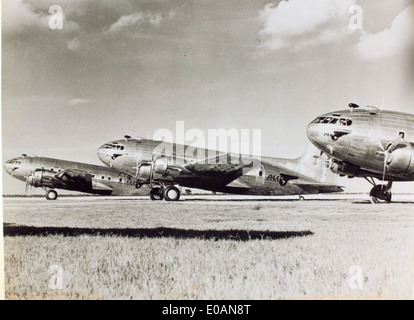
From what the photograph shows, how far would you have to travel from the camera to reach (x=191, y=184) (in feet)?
64.6

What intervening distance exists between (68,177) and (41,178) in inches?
78.9

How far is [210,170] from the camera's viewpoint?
62.1 feet

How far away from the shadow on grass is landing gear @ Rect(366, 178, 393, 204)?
675 cm

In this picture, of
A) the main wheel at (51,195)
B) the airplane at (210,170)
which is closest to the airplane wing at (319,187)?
the airplane at (210,170)

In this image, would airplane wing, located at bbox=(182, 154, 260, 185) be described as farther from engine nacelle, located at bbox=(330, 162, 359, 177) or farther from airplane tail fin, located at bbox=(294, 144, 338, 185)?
engine nacelle, located at bbox=(330, 162, 359, 177)

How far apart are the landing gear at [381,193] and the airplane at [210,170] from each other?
22.6ft

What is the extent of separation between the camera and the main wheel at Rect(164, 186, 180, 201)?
20.0 meters

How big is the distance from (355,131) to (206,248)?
25.2 ft

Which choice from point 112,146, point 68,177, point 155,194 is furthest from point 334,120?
point 68,177

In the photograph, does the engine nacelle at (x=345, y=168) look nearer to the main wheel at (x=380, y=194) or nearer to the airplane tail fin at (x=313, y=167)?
the main wheel at (x=380, y=194)

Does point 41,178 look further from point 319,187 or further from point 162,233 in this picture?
point 162,233

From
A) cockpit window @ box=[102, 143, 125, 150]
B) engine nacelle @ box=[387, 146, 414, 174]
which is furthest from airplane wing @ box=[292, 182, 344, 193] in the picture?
cockpit window @ box=[102, 143, 125, 150]

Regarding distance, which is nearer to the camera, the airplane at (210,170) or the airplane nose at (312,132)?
the airplane nose at (312,132)

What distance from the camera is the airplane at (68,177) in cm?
2730
